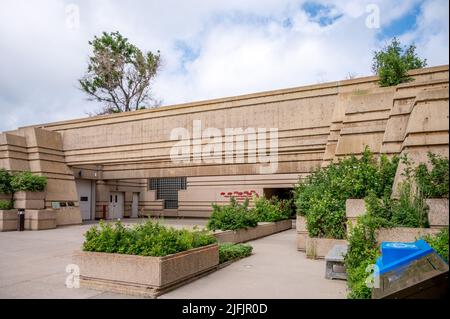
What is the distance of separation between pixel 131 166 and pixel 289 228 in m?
10.5

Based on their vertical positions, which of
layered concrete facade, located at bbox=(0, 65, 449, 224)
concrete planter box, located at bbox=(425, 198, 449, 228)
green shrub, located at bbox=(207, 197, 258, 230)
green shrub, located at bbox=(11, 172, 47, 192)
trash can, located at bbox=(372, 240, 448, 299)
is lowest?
green shrub, located at bbox=(207, 197, 258, 230)

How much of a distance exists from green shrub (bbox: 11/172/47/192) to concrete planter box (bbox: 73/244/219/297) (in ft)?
44.6

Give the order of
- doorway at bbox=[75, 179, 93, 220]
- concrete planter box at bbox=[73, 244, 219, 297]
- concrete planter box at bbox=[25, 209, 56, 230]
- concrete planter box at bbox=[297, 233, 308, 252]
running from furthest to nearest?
doorway at bbox=[75, 179, 93, 220]
concrete planter box at bbox=[25, 209, 56, 230]
concrete planter box at bbox=[297, 233, 308, 252]
concrete planter box at bbox=[73, 244, 219, 297]

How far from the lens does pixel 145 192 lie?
3231 centimetres

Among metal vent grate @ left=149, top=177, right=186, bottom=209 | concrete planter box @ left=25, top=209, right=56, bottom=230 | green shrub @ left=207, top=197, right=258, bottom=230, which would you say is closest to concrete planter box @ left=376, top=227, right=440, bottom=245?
green shrub @ left=207, top=197, right=258, bottom=230

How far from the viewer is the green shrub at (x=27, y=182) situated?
1864cm

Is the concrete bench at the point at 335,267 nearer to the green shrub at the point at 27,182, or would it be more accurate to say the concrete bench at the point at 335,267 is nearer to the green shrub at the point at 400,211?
the green shrub at the point at 400,211

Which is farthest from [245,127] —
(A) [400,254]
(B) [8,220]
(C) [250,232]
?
(B) [8,220]

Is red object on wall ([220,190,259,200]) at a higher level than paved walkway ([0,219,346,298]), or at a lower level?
higher

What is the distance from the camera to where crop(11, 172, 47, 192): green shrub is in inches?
734

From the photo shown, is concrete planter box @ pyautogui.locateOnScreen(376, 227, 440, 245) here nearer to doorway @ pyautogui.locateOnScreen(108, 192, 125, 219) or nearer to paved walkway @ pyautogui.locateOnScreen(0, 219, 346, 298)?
paved walkway @ pyautogui.locateOnScreen(0, 219, 346, 298)

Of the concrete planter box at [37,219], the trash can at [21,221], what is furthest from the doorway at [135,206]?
the trash can at [21,221]

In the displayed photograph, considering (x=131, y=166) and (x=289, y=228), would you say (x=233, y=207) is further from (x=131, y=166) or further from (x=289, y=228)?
(x=131, y=166)

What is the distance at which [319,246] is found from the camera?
973cm
